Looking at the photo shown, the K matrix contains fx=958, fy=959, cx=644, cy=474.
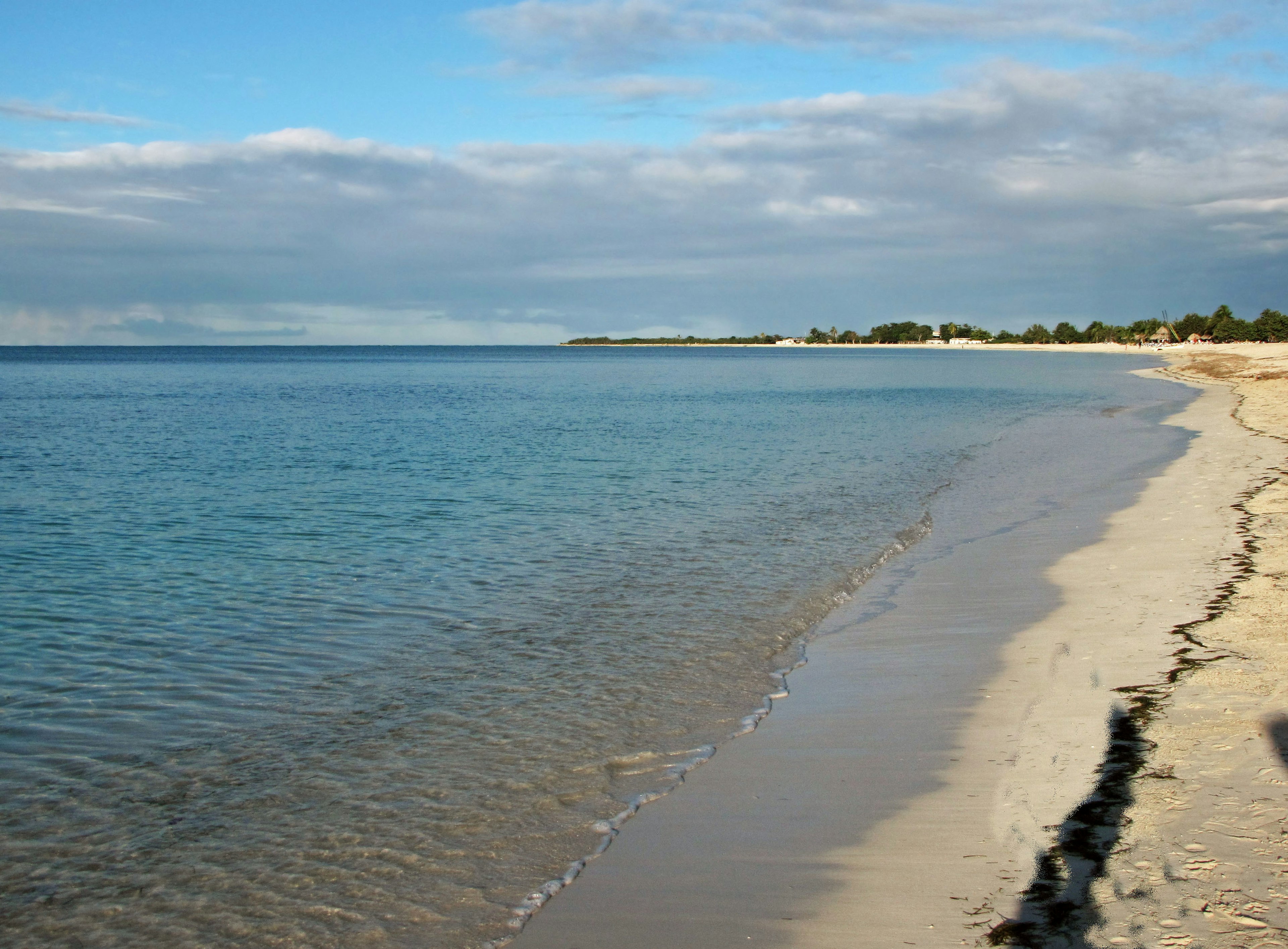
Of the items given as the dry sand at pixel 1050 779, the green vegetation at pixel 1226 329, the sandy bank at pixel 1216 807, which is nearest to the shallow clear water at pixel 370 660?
the dry sand at pixel 1050 779

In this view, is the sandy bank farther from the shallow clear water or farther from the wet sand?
the shallow clear water

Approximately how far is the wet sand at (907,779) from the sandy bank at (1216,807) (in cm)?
38

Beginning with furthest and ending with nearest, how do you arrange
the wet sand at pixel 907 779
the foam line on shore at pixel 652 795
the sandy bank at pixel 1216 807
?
1. the foam line on shore at pixel 652 795
2. the wet sand at pixel 907 779
3. the sandy bank at pixel 1216 807

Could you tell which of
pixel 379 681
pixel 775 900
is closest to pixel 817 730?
pixel 775 900

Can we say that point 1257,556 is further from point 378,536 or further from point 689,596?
point 378,536

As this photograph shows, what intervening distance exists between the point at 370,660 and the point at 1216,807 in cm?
708

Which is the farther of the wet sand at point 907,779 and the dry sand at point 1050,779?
the wet sand at point 907,779

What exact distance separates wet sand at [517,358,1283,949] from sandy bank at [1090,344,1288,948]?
381mm

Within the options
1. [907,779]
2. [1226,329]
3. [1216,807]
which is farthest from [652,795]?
[1226,329]

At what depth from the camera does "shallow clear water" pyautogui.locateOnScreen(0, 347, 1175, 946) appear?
212 inches

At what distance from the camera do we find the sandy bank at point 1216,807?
167 inches

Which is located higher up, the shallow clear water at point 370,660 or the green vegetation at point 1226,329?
the green vegetation at point 1226,329

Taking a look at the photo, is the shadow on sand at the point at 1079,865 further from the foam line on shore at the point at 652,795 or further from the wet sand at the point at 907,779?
the foam line on shore at the point at 652,795

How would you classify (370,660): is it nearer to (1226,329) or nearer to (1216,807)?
(1216,807)
